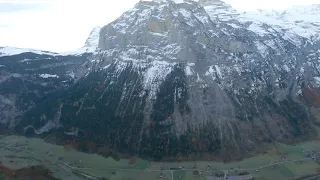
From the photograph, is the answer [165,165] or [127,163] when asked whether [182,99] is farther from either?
[127,163]

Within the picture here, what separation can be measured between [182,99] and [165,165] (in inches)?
1535

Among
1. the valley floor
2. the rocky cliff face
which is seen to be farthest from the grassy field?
the rocky cliff face

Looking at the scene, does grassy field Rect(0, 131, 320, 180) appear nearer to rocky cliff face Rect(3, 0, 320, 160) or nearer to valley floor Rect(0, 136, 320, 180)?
valley floor Rect(0, 136, 320, 180)

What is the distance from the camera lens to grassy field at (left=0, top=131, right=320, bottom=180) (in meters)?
129

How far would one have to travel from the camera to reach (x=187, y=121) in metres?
158

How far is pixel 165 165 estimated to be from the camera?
450ft

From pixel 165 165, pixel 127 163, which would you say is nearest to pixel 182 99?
pixel 165 165

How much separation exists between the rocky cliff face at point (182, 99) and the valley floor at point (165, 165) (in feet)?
Result: 24.0

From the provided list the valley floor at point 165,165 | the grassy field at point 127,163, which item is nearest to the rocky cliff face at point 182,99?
the grassy field at point 127,163

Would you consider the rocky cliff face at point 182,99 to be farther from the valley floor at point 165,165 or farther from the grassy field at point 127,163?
the valley floor at point 165,165

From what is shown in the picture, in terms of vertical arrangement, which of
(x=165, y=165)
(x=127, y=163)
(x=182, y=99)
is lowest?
(x=165, y=165)

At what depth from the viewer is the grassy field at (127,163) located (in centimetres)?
12888

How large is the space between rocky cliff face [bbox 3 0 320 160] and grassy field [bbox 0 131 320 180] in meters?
6.44

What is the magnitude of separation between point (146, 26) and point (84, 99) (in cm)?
5153
